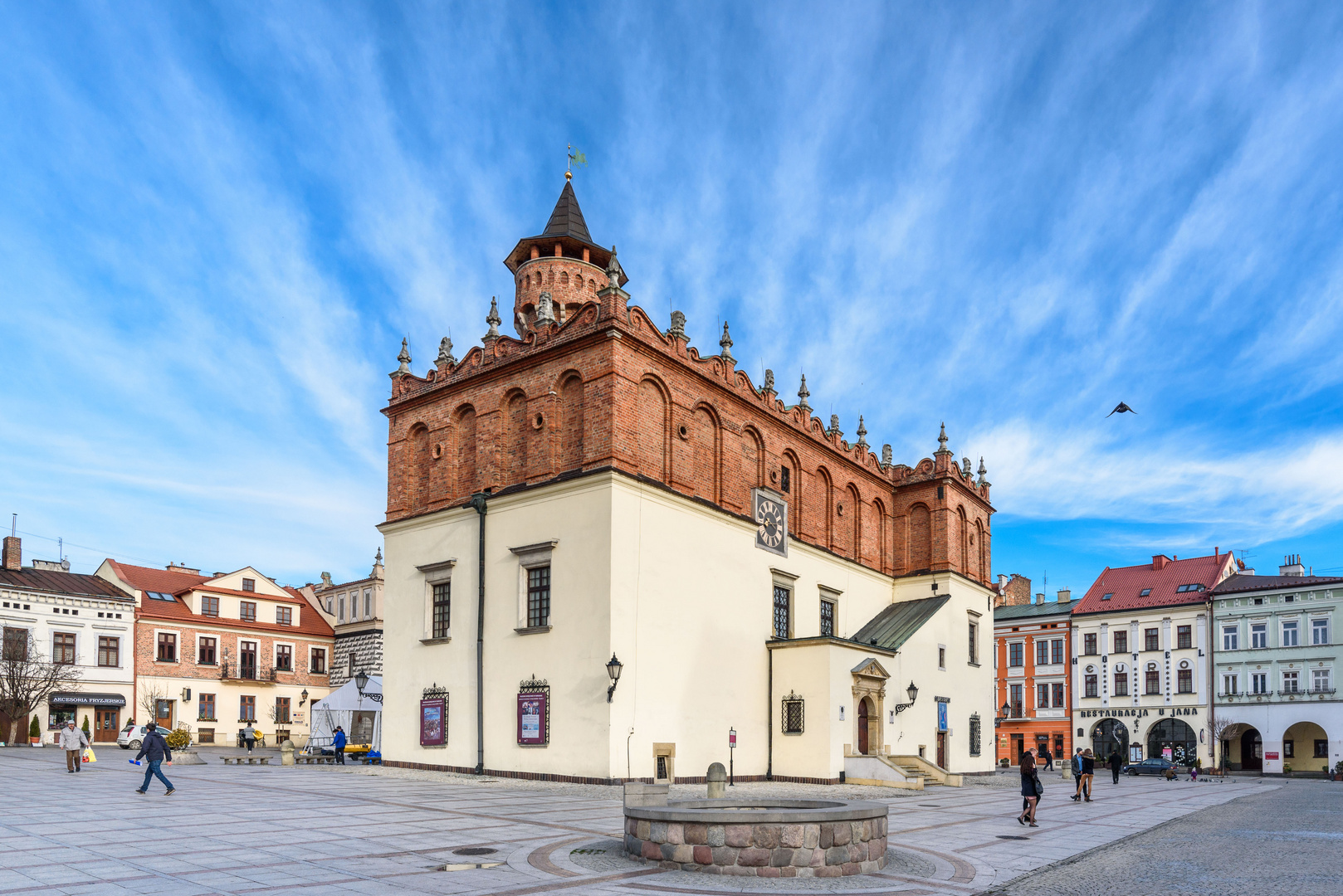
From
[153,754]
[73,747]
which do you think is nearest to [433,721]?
[73,747]

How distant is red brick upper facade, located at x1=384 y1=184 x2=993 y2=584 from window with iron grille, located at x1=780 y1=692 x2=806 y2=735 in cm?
589

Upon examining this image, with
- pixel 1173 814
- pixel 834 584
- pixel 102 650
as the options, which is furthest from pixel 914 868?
pixel 102 650

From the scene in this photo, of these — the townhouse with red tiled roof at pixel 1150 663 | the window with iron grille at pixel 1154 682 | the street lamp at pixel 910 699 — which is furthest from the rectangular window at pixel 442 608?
the window with iron grille at pixel 1154 682

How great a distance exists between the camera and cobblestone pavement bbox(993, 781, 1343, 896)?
12.1 m

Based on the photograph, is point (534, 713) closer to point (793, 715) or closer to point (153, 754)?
point (793, 715)

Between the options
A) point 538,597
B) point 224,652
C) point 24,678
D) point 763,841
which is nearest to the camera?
point 763,841

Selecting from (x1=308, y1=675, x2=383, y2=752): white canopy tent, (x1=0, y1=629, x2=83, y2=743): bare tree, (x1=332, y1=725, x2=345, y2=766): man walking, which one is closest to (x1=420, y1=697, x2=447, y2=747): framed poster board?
(x1=308, y1=675, x2=383, y2=752): white canopy tent

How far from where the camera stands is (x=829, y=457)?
38000 mm

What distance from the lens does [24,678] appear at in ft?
143

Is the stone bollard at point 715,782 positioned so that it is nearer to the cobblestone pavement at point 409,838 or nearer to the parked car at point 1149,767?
the cobblestone pavement at point 409,838

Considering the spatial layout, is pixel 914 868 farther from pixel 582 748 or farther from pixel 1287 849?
pixel 582 748

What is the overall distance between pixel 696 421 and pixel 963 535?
59.3 feet

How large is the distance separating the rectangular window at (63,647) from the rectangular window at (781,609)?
34545mm

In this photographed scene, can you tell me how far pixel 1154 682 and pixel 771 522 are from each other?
36.1 meters
